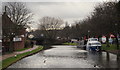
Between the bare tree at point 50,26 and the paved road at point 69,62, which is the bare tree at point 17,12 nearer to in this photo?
the paved road at point 69,62

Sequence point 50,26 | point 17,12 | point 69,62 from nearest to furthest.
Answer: point 69,62 → point 17,12 → point 50,26

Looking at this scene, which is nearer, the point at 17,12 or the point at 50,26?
the point at 17,12

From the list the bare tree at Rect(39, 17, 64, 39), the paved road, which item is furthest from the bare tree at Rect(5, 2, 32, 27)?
the bare tree at Rect(39, 17, 64, 39)

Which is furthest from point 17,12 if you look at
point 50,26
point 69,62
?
point 50,26

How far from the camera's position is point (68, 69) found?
15320 millimetres

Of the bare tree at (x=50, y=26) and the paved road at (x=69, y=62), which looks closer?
the paved road at (x=69, y=62)

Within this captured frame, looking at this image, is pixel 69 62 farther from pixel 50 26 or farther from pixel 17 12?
pixel 50 26

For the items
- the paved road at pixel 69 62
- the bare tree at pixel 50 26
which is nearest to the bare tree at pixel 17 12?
the paved road at pixel 69 62

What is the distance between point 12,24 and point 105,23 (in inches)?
637

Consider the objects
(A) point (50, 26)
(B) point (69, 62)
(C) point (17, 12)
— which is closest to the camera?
(B) point (69, 62)

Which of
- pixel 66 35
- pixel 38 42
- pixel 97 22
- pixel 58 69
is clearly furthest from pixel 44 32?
pixel 58 69

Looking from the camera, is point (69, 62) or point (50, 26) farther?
point (50, 26)

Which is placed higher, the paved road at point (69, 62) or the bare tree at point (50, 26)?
the bare tree at point (50, 26)

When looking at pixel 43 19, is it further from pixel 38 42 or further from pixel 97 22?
pixel 97 22
